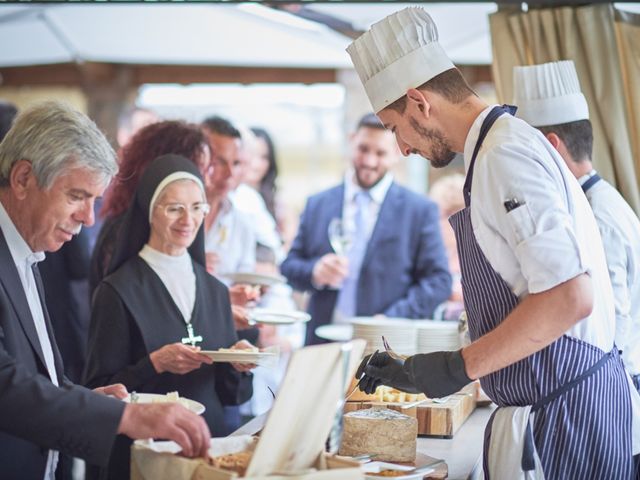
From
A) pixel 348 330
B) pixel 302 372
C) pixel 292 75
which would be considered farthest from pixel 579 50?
pixel 292 75

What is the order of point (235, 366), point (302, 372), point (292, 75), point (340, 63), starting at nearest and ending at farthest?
point (302, 372) → point (235, 366) → point (340, 63) → point (292, 75)

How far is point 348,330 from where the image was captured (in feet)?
14.1

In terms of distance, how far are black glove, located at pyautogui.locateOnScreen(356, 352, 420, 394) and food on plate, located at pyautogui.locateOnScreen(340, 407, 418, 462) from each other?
0.08m

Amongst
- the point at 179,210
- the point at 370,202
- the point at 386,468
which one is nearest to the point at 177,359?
the point at 179,210

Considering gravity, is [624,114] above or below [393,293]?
above

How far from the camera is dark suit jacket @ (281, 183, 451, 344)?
16.4ft

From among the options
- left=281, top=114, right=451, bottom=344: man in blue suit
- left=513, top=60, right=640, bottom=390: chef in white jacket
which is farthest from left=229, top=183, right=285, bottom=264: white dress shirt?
left=513, top=60, right=640, bottom=390: chef in white jacket

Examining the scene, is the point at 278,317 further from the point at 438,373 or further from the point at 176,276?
the point at 438,373

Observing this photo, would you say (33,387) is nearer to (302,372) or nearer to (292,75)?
(302,372)

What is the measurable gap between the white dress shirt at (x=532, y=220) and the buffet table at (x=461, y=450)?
0.49 meters

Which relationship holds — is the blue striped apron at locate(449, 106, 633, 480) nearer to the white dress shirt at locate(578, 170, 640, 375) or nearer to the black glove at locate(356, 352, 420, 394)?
the black glove at locate(356, 352, 420, 394)

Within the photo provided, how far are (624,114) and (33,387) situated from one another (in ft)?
7.92

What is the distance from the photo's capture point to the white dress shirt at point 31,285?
7.34 feet

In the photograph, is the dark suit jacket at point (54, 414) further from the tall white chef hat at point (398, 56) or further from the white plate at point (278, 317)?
the white plate at point (278, 317)
